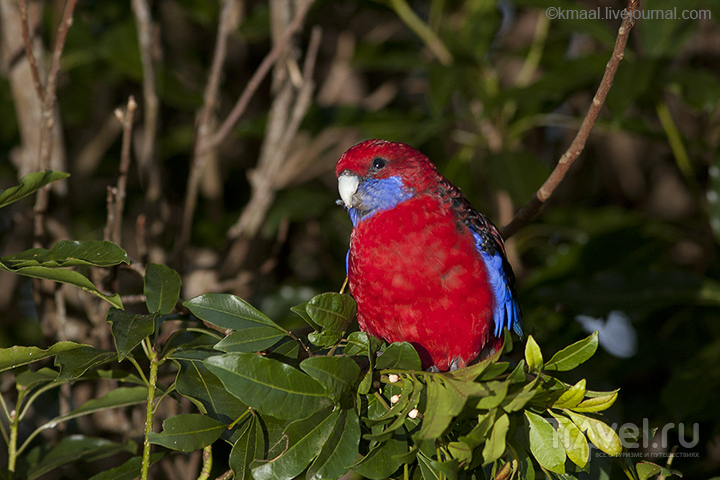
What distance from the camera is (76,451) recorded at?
5.76ft

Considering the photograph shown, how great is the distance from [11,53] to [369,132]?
148 centimetres

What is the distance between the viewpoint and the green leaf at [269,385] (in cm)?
119

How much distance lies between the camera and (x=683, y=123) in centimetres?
393

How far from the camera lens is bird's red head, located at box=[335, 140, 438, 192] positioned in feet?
6.82

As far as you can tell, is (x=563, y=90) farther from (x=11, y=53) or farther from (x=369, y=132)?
(x=11, y=53)

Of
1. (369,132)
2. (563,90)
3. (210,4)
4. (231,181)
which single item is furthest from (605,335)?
(210,4)

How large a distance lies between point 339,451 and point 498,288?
91cm

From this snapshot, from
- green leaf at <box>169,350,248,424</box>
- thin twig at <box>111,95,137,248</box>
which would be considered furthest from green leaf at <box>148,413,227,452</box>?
thin twig at <box>111,95,137,248</box>

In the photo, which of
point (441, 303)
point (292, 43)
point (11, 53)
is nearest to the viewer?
point (441, 303)

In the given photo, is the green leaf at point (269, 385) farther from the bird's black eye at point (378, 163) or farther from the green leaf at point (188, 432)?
the bird's black eye at point (378, 163)

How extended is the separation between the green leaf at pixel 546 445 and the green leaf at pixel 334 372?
14.4 inches

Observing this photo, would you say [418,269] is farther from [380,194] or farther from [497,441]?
[497,441]

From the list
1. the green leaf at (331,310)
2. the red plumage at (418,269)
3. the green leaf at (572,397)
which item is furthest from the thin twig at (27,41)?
the green leaf at (572,397)

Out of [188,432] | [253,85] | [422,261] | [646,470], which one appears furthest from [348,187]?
[646,470]
